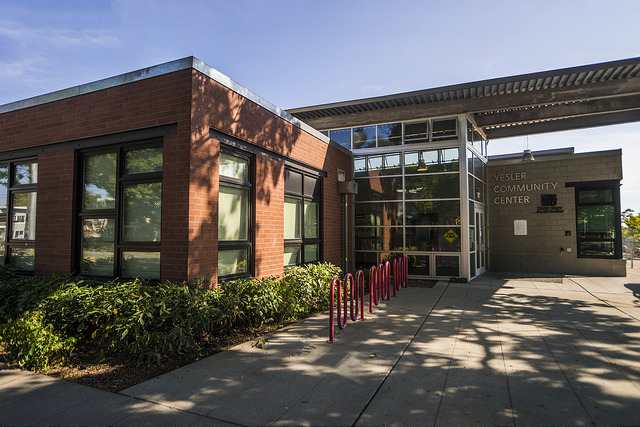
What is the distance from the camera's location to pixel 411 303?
25.4 ft

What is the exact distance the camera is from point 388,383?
369cm

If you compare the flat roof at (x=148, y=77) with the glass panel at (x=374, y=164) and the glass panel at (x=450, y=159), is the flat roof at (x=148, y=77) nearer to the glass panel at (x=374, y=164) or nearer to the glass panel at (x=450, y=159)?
the glass panel at (x=374, y=164)

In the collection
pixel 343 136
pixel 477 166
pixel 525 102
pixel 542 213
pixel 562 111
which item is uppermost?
pixel 562 111

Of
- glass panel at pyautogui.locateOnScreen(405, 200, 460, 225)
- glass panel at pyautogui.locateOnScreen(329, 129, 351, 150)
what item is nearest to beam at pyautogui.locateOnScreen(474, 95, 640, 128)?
glass panel at pyautogui.locateOnScreen(405, 200, 460, 225)

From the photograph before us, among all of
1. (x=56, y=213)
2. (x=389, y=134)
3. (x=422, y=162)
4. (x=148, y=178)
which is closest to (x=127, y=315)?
(x=148, y=178)

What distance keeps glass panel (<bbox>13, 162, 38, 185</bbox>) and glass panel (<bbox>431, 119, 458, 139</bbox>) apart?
9.90 meters

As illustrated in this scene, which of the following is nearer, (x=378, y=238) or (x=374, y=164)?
(x=378, y=238)

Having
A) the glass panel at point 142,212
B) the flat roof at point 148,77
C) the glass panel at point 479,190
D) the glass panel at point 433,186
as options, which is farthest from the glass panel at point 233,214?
the glass panel at point 479,190

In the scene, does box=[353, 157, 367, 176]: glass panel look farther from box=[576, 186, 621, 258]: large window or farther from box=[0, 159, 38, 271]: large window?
box=[0, 159, 38, 271]: large window

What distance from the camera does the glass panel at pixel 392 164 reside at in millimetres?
11523

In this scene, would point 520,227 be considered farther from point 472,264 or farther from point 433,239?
point 433,239

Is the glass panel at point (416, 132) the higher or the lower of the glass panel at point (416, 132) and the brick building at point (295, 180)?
the higher

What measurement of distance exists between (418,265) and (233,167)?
6.81 meters

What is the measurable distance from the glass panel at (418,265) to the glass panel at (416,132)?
140 inches
